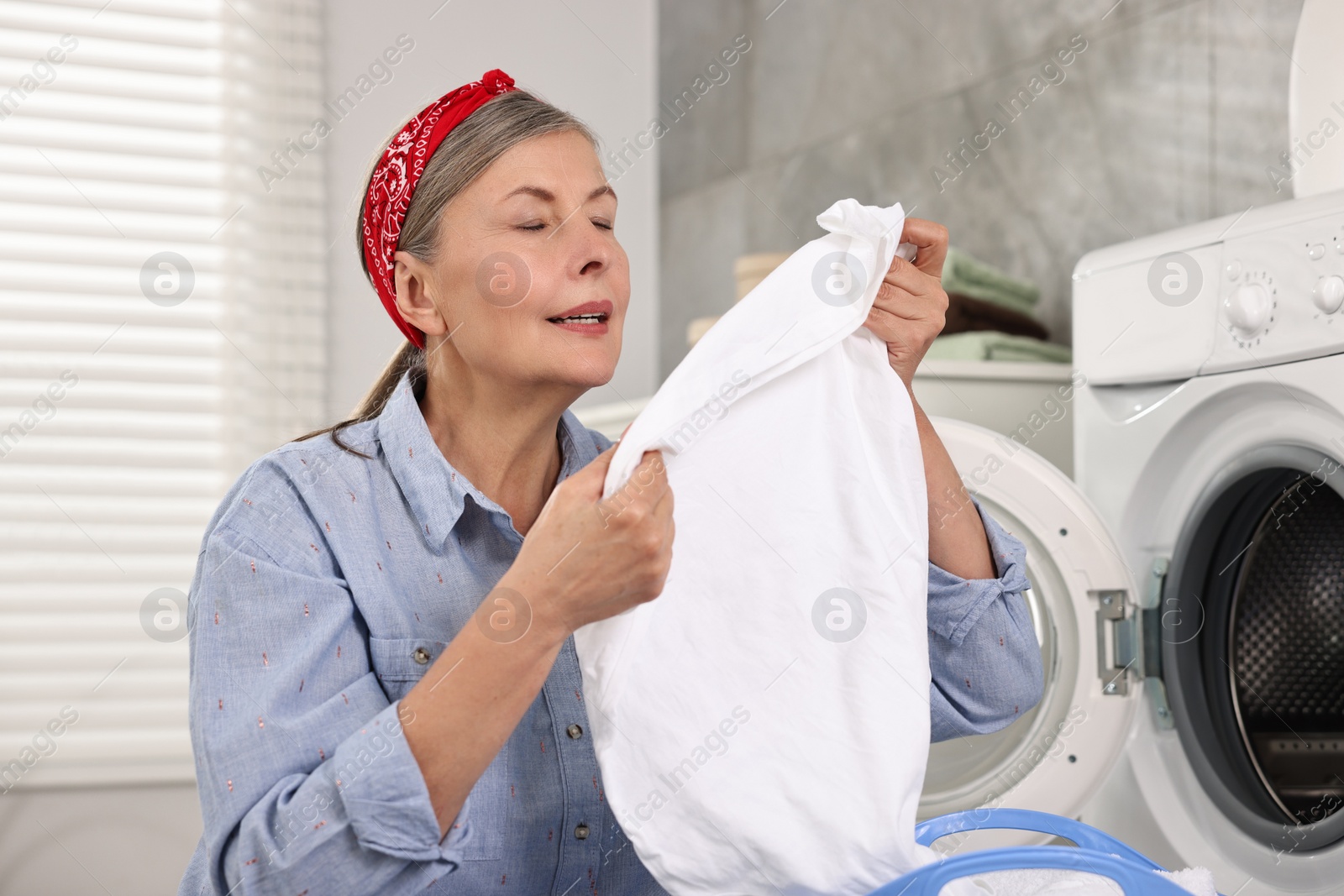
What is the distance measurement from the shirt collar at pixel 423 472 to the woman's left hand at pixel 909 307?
38 centimetres

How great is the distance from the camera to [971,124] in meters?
2.20

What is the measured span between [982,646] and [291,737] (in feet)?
1.91

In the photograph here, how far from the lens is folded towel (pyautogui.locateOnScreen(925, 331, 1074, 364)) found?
1758mm

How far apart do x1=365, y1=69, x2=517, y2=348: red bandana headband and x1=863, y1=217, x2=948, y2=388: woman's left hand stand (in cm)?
43

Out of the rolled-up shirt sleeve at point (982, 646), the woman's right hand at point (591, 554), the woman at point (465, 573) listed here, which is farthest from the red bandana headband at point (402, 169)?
the rolled-up shirt sleeve at point (982, 646)

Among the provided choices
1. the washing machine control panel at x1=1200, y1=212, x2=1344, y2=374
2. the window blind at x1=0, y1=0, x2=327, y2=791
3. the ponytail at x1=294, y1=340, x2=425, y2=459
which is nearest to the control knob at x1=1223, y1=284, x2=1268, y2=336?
the washing machine control panel at x1=1200, y1=212, x2=1344, y2=374

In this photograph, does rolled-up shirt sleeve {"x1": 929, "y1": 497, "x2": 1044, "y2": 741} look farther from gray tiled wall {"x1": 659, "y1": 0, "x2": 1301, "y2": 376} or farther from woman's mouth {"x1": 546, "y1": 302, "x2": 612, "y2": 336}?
gray tiled wall {"x1": 659, "y1": 0, "x2": 1301, "y2": 376}

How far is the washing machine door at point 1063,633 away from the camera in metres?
1.37

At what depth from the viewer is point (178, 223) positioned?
2541 millimetres

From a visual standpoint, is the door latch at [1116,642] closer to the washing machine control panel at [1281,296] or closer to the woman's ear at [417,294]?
the washing machine control panel at [1281,296]

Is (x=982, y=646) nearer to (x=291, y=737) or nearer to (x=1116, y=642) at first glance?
(x=1116, y=642)

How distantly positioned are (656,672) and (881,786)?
0.18 metres

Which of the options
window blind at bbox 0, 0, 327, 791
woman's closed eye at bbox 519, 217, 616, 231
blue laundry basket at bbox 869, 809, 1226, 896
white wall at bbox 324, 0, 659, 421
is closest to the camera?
blue laundry basket at bbox 869, 809, 1226, 896

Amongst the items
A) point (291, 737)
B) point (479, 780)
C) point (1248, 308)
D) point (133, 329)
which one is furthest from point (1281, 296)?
point (133, 329)
